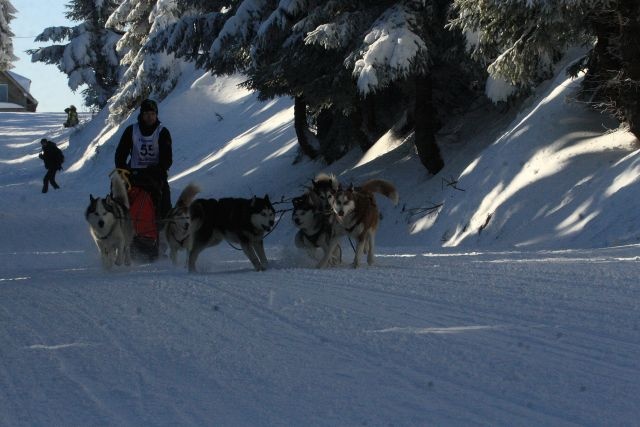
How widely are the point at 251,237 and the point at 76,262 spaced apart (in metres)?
4.49

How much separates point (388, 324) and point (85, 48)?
47409mm

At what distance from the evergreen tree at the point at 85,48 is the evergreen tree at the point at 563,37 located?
124ft

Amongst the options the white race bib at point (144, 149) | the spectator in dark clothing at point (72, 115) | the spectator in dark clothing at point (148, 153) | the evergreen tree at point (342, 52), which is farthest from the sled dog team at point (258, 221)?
the spectator in dark clothing at point (72, 115)

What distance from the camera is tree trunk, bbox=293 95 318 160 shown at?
25.3 meters

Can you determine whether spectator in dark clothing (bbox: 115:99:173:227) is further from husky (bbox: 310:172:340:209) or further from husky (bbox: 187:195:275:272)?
husky (bbox: 310:172:340:209)

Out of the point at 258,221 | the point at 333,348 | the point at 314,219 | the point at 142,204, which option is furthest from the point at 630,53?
the point at 333,348

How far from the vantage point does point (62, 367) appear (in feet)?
19.3

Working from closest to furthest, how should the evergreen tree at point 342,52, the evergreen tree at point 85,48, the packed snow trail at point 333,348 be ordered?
the packed snow trail at point 333,348 → the evergreen tree at point 342,52 → the evergreen tree at point 85,48

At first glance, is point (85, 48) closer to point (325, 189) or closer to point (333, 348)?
point (325, 189)

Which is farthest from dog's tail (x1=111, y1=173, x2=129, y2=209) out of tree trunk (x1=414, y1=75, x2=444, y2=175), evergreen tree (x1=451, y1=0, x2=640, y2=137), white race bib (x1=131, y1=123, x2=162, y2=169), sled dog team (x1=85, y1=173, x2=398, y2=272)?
tree trunk (x1=414, y1=75, x2=444, y2=175)

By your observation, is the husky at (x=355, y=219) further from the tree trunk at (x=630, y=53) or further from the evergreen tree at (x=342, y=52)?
the evergreen tree at (x=342, y=52)

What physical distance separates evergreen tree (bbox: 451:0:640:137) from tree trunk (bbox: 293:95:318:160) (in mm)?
9224

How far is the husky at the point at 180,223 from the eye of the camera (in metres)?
11.2

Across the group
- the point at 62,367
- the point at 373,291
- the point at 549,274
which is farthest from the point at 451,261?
the point at 62,367
